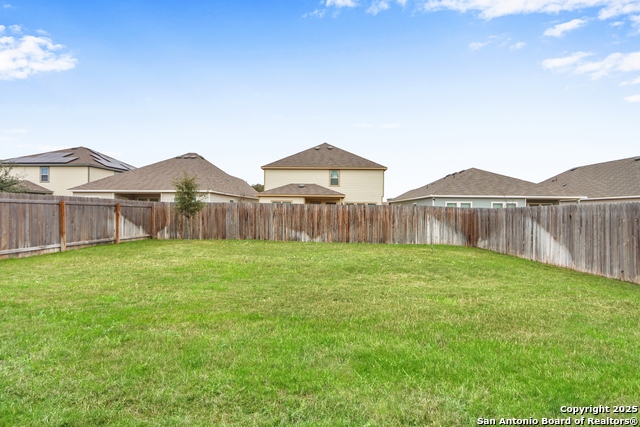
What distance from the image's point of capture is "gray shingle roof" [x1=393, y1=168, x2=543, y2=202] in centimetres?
2588

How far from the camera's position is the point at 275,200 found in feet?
83.4

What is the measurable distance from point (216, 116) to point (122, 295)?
1939cm

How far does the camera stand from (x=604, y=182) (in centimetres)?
2747

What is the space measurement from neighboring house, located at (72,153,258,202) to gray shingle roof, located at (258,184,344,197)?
3.37 metres

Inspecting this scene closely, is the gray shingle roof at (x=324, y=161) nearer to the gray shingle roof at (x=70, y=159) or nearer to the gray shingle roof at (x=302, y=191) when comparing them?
the gray shingle roof at (x=302, y=191)

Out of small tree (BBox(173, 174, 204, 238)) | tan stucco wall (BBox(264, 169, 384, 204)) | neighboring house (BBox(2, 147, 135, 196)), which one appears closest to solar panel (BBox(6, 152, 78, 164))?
neighboring house (BBox(2, 147, 135, 196))

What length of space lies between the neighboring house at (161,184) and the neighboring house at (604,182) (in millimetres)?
22774

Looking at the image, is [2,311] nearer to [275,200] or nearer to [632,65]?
[275,200]

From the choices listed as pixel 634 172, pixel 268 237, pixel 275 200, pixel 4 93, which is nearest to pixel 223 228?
pixel 268 237

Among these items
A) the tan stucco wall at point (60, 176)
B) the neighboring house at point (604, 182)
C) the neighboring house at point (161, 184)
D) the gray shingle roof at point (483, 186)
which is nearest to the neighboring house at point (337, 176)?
the neighboring house at point (161, 184)

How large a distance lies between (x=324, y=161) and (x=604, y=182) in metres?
20.1

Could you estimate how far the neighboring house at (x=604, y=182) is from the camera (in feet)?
81.4

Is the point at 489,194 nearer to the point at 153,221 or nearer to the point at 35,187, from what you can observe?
the point at 153,221

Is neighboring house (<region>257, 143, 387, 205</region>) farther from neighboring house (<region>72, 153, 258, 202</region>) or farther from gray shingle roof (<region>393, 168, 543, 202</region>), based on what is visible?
gray shingle roof (<region>393, 168, 543, 202</region>)
